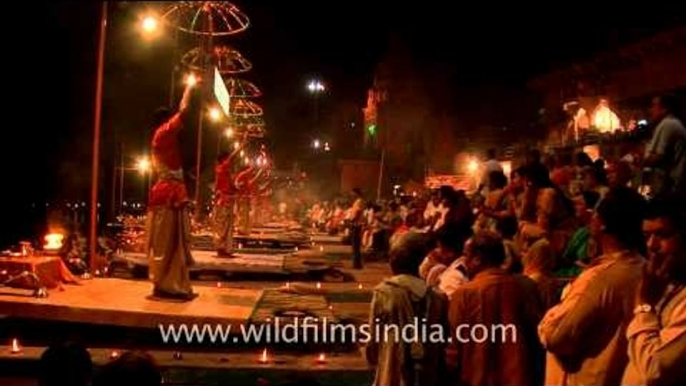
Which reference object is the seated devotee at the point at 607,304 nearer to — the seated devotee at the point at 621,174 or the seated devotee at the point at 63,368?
the seated devotee at the point at 63,368

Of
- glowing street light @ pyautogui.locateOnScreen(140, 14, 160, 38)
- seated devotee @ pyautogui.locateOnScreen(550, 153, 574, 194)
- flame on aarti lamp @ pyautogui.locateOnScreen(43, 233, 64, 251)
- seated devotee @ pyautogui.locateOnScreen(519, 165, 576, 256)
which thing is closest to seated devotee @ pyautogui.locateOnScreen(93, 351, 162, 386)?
glowing street light @ pyautogui.locateOnScreen(140, 14, 160, 38)

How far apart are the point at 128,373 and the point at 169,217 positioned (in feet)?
22.1

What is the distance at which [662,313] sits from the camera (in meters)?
3.86

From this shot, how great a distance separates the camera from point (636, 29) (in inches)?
896

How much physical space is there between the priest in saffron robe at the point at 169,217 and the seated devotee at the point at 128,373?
6.55 meters

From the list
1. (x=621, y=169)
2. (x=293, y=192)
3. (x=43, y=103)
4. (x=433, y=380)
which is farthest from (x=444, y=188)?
(x=293, y=192)

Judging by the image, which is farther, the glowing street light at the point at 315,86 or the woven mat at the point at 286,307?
the glowing street light at the point at 315,86

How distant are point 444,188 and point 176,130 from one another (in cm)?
373

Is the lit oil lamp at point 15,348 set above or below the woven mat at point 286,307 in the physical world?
below

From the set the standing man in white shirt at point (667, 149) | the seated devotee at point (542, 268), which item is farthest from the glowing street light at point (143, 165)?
the seated devotee at point (542, 268)

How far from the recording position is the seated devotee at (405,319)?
5.45m

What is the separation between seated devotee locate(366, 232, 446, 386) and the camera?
5.45 m

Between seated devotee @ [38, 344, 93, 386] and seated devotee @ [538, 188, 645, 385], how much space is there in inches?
103

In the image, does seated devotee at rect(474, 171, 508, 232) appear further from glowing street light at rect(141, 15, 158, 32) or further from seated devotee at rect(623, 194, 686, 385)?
seated devotee at rect(623, 194, 686, 385)
